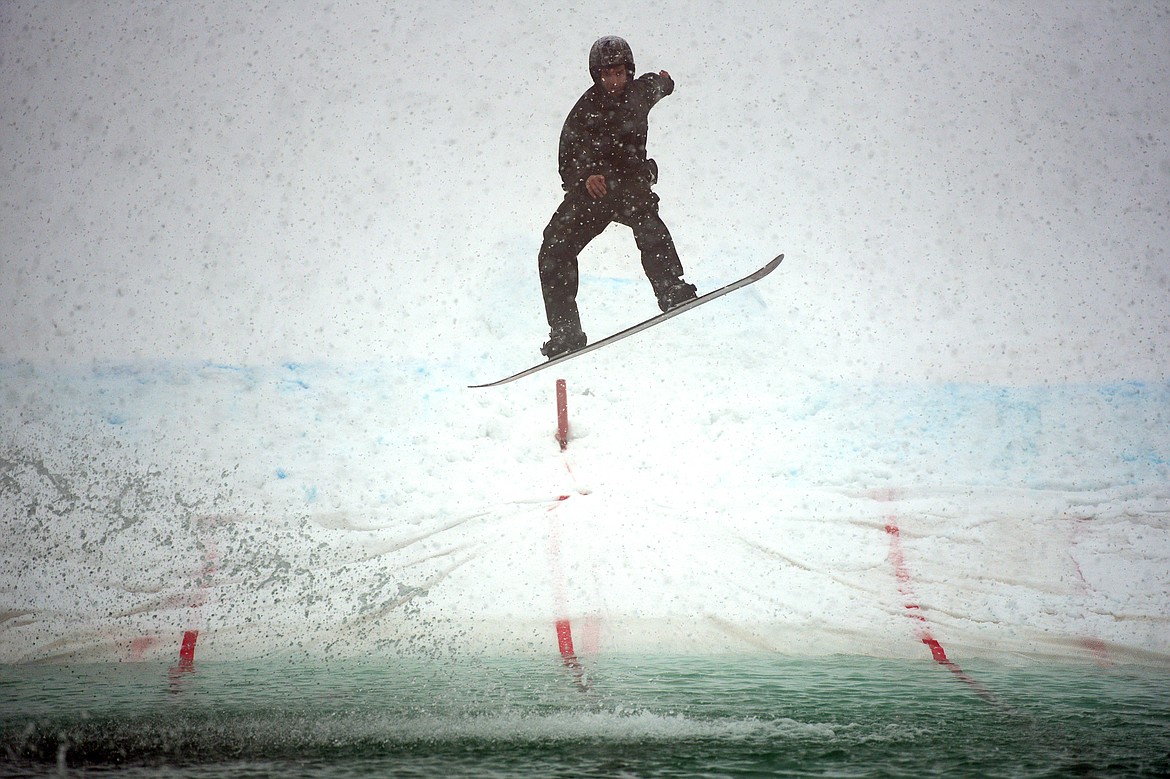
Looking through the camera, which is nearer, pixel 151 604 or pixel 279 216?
→ pixel 151 604

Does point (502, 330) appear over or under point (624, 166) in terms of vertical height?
under

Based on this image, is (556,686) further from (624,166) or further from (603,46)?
(603,46)

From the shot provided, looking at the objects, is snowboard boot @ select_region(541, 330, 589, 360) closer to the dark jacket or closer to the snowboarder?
the snowboarder

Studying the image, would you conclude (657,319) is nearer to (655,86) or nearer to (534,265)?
(534,265)

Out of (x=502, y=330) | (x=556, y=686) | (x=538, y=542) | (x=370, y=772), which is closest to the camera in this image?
(x=370, y=772)

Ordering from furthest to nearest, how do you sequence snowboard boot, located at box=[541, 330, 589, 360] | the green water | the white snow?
1. the white snow
2. snowboard boot, located at box=[541, 330, 589, 360]
3. the green water

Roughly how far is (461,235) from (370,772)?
2.71 metres

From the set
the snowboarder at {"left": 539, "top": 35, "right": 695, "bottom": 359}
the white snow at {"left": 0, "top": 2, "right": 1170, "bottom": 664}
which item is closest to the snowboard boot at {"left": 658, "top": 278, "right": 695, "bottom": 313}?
the snowboarder at {"left": 539, "top": 35, "right": 695, "bottom": 359}

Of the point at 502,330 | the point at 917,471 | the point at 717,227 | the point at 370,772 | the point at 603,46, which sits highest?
the point at 603,46

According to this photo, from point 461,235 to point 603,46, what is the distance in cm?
100

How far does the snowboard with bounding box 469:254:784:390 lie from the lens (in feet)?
12.0

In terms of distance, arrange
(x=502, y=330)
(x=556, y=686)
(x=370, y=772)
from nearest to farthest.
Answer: (x=370, y=772) → (x=556, y=686) → (x=502, y=330)

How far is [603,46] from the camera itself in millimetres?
3768

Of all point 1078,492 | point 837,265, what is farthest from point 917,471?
point 837,265
